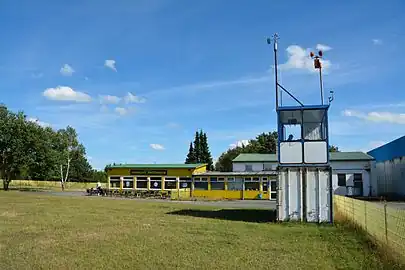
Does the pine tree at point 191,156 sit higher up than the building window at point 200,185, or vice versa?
the pine tree at point 191,156

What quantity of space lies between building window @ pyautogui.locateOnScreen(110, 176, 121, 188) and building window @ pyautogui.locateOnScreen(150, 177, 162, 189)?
4.35 metres

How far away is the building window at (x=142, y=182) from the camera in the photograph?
2072 inches

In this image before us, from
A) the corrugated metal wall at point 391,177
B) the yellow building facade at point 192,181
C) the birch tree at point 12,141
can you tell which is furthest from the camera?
the birch tree at point 12,141

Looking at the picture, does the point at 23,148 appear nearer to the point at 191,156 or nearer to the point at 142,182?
the point at 142,182

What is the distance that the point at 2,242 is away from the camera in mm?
11594

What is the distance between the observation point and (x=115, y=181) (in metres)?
54.0

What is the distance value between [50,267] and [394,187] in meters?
43.7

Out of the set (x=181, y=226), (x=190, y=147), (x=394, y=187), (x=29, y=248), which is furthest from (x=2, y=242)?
(x=190, y=147)

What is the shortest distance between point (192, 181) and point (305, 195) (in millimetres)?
32799

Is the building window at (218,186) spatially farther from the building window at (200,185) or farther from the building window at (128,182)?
the building window at (128,182)

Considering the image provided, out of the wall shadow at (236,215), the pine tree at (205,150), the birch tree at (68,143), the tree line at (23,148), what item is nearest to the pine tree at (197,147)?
the pine tree at (205,150)

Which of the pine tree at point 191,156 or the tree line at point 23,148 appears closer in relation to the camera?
the tree line at point 23,148

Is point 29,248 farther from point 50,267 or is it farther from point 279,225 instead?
point 279,225

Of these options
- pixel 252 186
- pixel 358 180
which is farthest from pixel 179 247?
pixel 358 180
